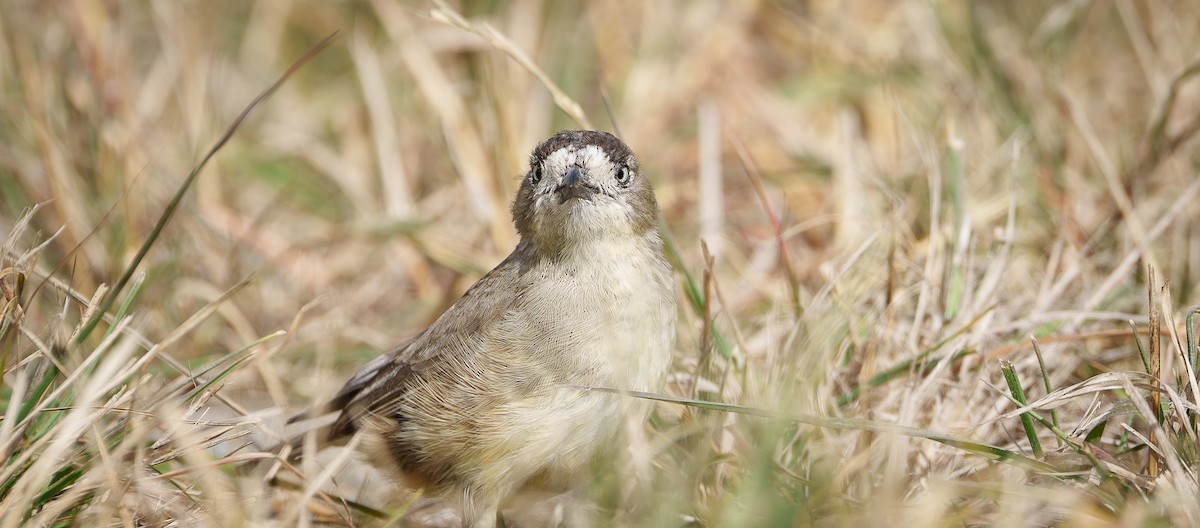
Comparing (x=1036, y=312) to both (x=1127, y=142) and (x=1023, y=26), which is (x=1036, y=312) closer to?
(x=1127, y=142)

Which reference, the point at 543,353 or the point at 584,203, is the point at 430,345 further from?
the point at 584,203

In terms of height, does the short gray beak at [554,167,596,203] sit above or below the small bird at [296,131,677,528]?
above

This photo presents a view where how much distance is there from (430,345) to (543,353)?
0.55m

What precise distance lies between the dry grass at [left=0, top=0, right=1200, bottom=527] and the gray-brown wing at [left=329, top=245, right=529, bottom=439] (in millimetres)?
173

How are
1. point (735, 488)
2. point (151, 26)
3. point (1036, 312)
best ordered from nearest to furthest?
point (735, 488), point (1036, 312), point (151, 26)

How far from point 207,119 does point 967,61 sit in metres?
3.89

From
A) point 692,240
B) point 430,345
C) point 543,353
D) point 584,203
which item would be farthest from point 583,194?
point 692,240

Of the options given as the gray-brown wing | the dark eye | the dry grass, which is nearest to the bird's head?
the dark eye

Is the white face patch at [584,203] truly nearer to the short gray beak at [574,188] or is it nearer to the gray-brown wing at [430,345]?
the short gray beak at [574,188]

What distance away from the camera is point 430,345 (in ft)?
11.9

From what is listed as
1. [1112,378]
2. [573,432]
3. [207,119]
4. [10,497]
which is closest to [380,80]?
[207,119]

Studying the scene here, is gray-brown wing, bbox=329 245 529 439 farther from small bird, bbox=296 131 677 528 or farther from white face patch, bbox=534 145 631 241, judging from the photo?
white face patch, bbox=534 145 631 241

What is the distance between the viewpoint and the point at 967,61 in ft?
18.0

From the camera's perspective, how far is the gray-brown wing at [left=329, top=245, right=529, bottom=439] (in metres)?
3.49
